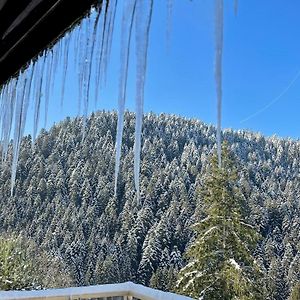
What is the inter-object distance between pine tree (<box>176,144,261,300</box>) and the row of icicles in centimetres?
1294

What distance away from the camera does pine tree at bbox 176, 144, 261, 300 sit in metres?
14.3

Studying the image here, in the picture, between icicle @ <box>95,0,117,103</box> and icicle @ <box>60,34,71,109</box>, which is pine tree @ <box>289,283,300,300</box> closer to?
icicle @ <box>60,34,71,109</box>

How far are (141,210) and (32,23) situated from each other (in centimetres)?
2642

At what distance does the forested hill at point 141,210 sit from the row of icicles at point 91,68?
837 inches

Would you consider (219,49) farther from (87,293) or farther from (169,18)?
(87,293)

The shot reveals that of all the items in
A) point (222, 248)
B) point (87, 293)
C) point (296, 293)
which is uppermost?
point (222, 248)

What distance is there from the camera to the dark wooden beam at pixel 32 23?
86 centimetres

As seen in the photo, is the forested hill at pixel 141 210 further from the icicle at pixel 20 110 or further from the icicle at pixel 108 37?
the icicle at pixel 108 37

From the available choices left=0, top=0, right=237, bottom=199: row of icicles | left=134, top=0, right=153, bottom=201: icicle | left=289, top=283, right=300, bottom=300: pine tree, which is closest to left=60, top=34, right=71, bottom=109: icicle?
left=0, top=0, right=237, bottom=199: row of icicles

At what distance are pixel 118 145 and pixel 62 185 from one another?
26844 millimetres

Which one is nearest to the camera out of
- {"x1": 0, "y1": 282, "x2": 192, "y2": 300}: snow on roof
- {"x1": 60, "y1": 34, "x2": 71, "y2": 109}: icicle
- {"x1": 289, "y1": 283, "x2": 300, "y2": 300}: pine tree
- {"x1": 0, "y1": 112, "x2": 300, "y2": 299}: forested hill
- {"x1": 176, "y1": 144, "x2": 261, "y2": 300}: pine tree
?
{"x1": 60, "y1": 34, "x2": 71, "y2": 109}: icicle

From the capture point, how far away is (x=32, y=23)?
94 cm

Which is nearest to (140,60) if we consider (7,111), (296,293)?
(7,111)

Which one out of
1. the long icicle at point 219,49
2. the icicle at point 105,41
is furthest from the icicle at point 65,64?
the long icicle at point 219,49
